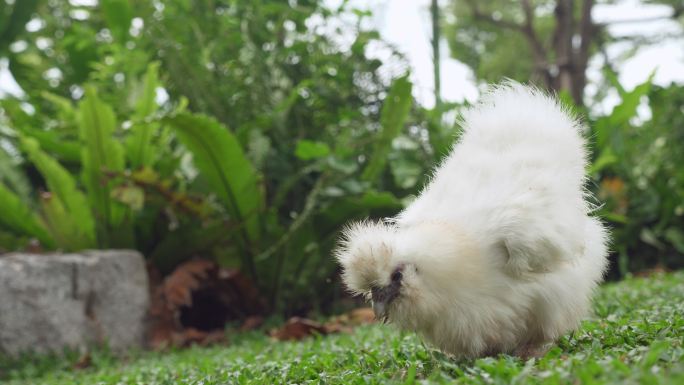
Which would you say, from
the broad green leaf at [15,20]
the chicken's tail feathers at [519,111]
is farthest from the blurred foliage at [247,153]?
the broad green leaf at [15,20]

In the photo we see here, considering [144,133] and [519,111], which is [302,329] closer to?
[144,133]

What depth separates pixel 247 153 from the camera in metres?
7.09

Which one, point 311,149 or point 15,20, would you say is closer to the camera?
point 311,149

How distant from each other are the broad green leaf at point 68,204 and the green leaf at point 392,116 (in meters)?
2.77

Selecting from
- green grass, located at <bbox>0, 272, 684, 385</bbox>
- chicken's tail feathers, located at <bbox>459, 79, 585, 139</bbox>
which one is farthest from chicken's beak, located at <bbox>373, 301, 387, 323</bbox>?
chicken's tail feathers, located at <bbox>459, 79, 585, 139</bbox>

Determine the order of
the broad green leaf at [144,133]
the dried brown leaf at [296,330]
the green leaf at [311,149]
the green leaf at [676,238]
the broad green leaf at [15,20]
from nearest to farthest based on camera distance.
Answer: the dried brown leaf at [296,330], the green leaf at [311,149], the broad green leaf at [144,133], the green leaf at [676,238], the broad green leaf at [15,20]

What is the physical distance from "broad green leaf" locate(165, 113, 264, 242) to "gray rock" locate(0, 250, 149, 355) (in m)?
1.00

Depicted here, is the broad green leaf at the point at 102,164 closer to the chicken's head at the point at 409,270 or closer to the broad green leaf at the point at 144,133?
the broad green leaf at the point at 144,133

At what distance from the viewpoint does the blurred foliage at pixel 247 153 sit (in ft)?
21.6

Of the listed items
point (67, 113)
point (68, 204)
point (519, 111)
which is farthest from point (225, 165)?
point (519, 111)

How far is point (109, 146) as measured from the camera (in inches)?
261

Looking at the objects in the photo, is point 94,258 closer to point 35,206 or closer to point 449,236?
point 35,206

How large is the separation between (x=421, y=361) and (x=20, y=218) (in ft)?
17.0

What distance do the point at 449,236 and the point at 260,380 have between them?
111cm
